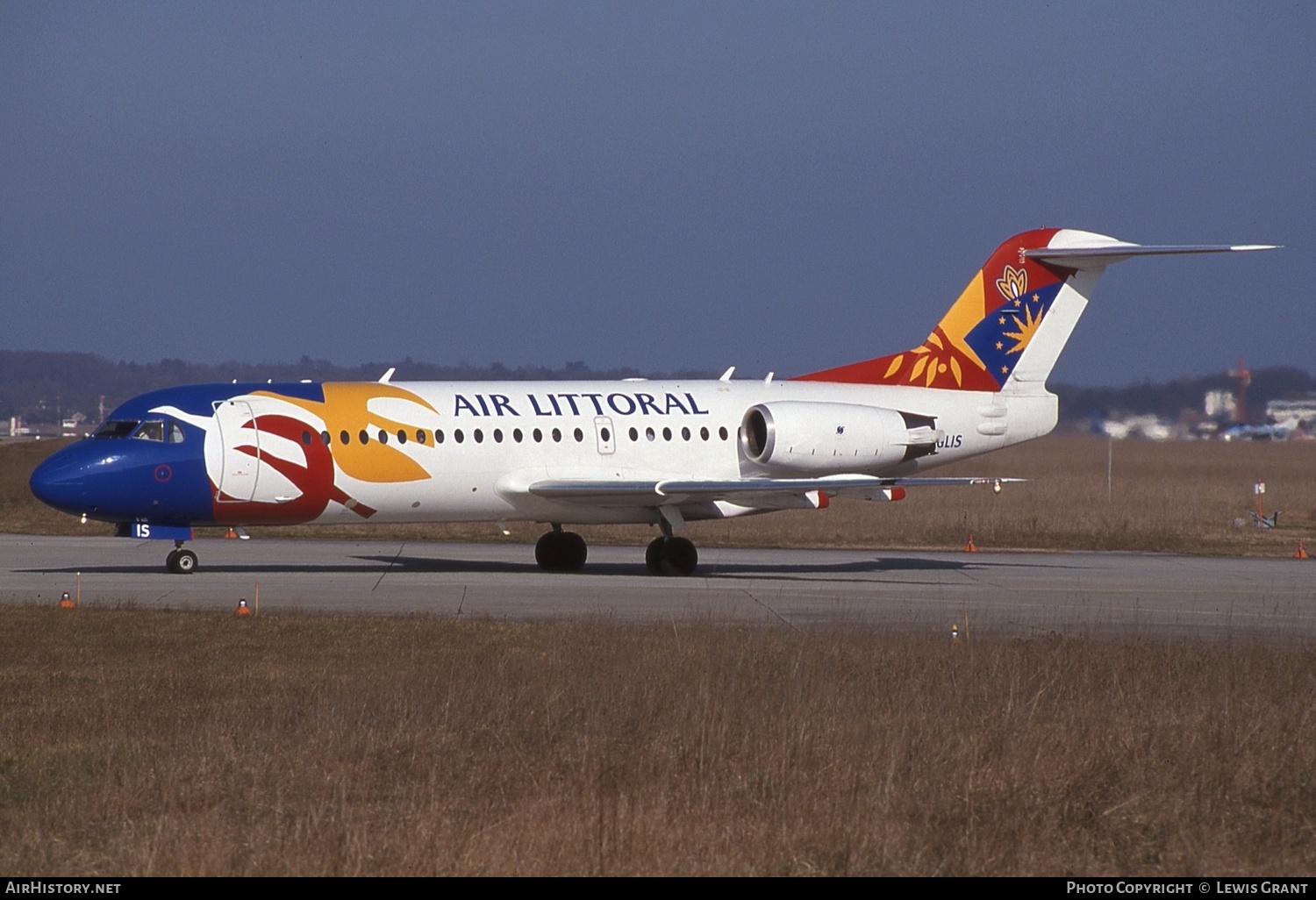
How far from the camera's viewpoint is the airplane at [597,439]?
22.9 m

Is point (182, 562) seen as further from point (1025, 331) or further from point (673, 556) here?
point (1025, 331)

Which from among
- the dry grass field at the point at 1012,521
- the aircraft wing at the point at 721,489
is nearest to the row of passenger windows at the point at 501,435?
the aircraft wing at the point at 721,489

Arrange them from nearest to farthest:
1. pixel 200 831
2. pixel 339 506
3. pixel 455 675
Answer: pixel 200 831 → pixel 455 675 → pixel 339 506

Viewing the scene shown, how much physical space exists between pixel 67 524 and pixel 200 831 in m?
29.5

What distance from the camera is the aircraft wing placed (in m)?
23.6

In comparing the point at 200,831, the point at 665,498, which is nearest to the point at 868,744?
the point at 200,831

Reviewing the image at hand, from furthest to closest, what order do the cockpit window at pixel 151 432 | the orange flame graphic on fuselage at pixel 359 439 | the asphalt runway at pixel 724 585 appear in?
the orange flame graphic on fuselage at pixel 359 439, the cockpit window at pixel 151 432, the asphalt runway at pixel 724 585

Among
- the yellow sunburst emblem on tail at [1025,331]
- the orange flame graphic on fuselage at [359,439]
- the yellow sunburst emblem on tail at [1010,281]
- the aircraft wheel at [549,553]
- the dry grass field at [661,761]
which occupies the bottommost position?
the aircraft wheel at [549,553]

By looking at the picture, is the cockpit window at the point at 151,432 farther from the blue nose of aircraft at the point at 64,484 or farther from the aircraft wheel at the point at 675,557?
the aircraft wheel at the point at 675,557

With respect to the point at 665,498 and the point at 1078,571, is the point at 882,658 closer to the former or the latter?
the point at 665,498

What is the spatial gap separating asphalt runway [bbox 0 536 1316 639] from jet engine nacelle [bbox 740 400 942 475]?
1878 mm

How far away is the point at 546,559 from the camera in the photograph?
25.6m

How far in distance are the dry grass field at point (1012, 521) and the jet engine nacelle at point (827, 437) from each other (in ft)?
20.4
